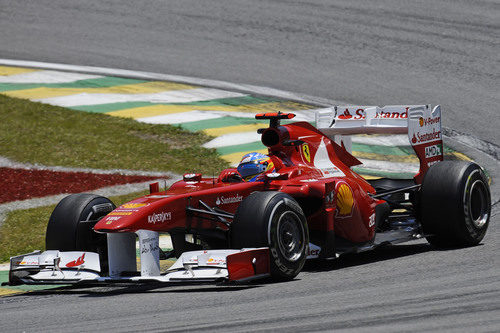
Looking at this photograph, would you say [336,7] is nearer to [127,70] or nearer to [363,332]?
[127,70]

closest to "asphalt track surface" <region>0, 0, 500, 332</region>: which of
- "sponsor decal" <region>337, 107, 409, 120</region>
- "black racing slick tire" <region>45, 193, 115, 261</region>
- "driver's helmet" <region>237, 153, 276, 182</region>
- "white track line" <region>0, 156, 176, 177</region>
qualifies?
"black racing slick tire" <region>45, 193, 115, 261</region>

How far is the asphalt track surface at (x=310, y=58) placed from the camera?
763 cm

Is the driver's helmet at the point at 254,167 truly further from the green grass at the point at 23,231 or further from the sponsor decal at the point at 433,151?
the green grass at the point at 23,231

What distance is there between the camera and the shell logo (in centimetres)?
892

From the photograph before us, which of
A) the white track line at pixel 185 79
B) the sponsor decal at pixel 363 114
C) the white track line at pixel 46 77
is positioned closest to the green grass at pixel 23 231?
the sponsor decal at pixel 363 114

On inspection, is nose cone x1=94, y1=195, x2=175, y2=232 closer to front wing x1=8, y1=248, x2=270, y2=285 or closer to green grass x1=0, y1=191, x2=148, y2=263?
front wing x1=8, y1=248, x2=270, y2=285

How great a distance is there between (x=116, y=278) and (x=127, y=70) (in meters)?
10.6

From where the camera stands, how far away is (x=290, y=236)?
816cm

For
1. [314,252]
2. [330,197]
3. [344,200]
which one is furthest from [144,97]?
[314,252]

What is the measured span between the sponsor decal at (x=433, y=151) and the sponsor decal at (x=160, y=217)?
337 cm

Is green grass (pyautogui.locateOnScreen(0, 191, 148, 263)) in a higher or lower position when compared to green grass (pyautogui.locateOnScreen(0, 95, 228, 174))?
lower

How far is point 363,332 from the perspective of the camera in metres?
5.73

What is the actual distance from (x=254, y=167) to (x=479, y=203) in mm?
2365

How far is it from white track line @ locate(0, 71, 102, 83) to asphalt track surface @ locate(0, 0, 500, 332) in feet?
2.70
